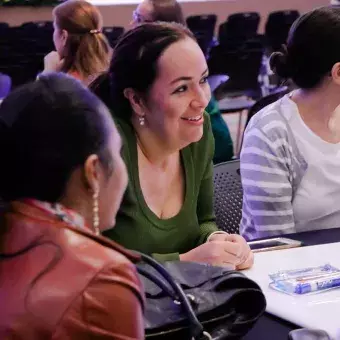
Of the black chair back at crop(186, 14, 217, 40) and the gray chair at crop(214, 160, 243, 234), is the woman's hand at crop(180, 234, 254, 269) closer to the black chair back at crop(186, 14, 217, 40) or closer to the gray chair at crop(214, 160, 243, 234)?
the gray chair at crop(214, 160, 243, 234)

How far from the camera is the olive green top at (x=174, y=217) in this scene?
1953 millimetres

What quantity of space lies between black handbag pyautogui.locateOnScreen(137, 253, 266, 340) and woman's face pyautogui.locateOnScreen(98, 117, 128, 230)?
10 centimetres

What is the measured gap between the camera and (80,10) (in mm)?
3818

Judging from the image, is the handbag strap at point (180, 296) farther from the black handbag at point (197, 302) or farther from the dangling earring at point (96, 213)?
the dangling earring at point (96, 213)

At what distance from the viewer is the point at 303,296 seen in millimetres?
1629

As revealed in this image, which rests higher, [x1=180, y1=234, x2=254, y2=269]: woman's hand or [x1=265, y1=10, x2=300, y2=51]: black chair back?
[x1=180, y1=234, x2=254, y2=269]: woman's hand

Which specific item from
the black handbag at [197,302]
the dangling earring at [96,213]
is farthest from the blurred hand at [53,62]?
the dangling earring at [96,213]

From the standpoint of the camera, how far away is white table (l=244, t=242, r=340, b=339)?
1512 millimetres

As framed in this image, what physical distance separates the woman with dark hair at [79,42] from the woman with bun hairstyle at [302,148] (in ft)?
4.65

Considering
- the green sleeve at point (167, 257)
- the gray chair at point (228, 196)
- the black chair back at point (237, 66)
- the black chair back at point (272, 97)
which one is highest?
the green sleeve at point (167, 257)

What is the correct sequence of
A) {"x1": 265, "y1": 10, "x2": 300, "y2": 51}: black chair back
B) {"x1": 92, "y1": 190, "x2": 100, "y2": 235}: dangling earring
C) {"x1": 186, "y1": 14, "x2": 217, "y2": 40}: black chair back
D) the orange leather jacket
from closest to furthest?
the orange leather jacket < {"x1": 92, "y1": 190, "x2": 100, "y2": 235}: dangling earring < {"x1": 265, "y1": 10, "x2": 300, "y2": 51}: black chair back < {"x1": 186, "y1": 14, "x2": 217, "y2": 40}: black chair back

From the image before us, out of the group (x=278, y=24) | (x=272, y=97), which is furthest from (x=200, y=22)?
(x=272, y=97)

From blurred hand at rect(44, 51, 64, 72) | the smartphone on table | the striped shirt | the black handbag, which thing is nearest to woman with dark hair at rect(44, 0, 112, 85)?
blurred hand at rect(44, 51, 64, 72)

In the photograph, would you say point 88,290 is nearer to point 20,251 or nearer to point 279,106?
point 20,251
